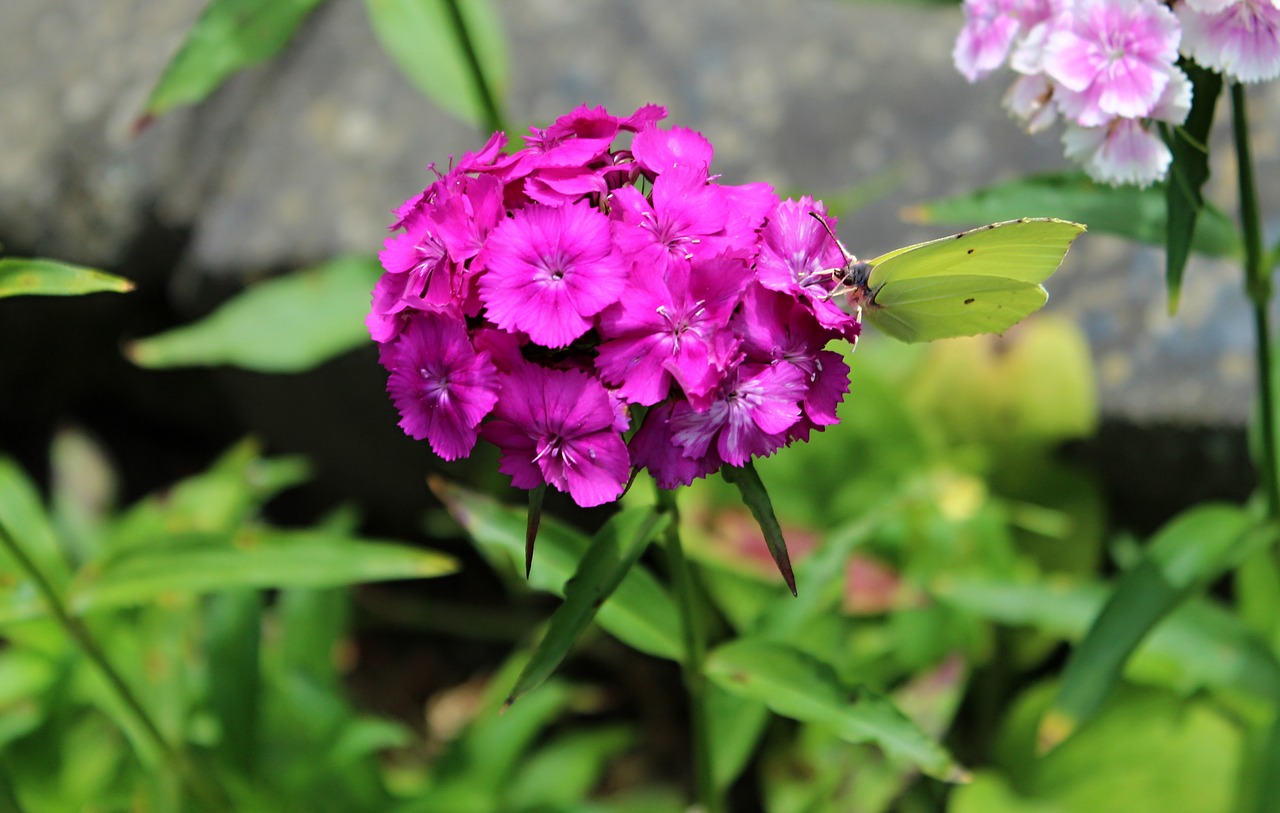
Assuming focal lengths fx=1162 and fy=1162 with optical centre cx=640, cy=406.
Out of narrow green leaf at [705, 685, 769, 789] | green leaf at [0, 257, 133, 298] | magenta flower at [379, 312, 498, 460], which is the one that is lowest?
narrow green leaf at [705, 685, 769, 789]

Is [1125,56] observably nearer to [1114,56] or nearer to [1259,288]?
[1114,56]

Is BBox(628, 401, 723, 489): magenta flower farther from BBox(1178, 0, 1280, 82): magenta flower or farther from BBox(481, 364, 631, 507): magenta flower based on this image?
BBox(1178, 0, 1280, 82): magenta flower

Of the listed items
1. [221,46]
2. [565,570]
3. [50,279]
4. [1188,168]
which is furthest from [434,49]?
[1188,168]

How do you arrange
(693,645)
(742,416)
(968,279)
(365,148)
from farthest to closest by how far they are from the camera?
(365,148) < (693,645) < (968,279) < (742,416)

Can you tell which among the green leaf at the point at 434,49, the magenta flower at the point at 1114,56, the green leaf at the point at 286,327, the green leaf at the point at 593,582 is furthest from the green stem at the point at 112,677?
the magenta flower at the point at 1114,56

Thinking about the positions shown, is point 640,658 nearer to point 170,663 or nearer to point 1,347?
point 170,663

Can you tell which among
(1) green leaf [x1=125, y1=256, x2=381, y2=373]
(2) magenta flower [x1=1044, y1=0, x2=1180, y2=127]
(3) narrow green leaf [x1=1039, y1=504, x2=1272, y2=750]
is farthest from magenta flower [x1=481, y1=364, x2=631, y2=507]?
(1) green leaf [x1=125, y1=256, x2=381, y2=373]
